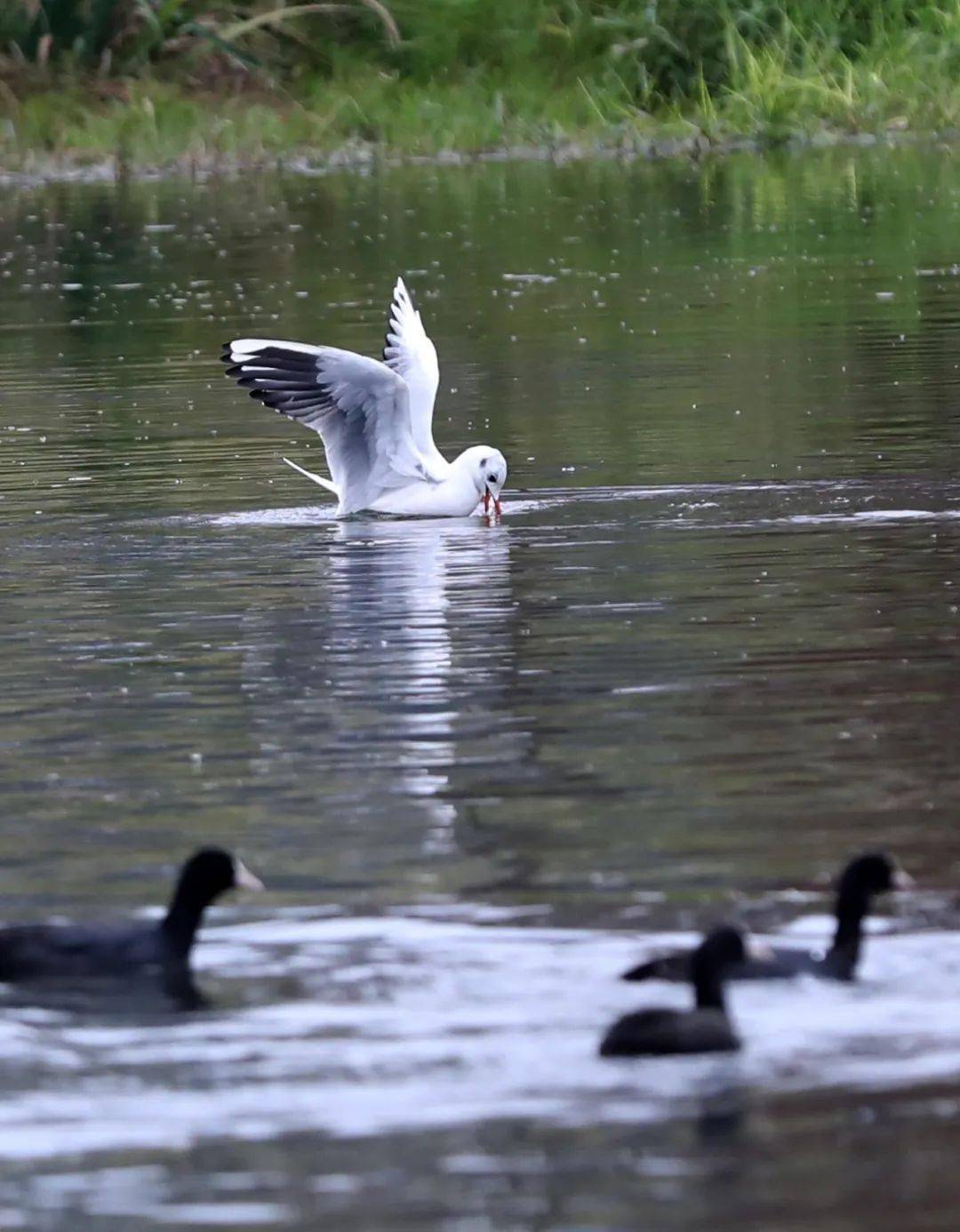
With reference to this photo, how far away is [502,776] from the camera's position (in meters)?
9.34

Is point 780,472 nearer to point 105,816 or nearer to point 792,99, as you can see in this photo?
point 105,816

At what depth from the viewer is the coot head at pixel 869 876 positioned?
7.38m

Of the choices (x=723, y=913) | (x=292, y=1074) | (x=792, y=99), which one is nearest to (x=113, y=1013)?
(x=292, y=1074)

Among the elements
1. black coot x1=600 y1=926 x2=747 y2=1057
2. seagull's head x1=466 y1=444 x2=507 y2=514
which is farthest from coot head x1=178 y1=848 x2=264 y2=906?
seagull's head x1=466 y1=444 x2=507 y2=514

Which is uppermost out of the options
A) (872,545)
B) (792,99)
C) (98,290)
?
(792,99)

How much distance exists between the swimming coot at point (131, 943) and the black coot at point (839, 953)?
991mm

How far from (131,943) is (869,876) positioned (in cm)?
170

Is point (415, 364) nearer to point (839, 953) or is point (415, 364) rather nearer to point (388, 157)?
point (839, 953)

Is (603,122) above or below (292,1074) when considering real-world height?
above

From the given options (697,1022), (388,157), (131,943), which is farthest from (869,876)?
(388,157)

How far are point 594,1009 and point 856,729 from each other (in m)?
2.86

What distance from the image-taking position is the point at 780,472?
→ 15.3 meters

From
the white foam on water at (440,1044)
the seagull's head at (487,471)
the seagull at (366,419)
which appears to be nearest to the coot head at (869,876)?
the white foam on water at (440,1044)

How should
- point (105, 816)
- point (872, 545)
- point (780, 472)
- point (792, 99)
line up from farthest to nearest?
1. point (792, 99)
2. point (780, 472)
3. point (872, 545)
4. point (105, 816)
